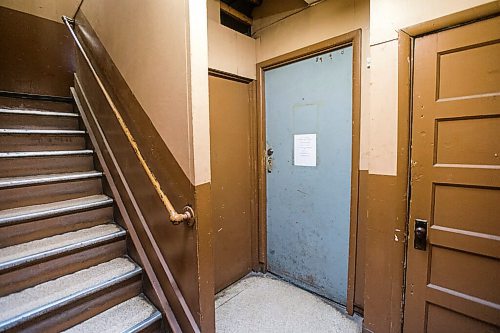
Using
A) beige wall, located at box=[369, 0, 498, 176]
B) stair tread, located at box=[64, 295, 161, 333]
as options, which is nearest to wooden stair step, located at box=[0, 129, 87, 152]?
stair tread, located at box=[64, 295, 161, 333]

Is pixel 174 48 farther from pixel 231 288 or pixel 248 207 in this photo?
pixel 231 288

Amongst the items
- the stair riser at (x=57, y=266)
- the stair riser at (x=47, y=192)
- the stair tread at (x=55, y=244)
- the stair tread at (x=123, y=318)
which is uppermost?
the stair riser at (x=47, y=192)

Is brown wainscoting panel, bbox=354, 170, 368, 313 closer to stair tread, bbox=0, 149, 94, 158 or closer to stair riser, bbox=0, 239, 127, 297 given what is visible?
stair riser, bbox=0, 239, 127, 297

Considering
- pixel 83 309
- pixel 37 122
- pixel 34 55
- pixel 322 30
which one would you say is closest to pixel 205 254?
pixel 83 309

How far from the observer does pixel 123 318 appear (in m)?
1.42

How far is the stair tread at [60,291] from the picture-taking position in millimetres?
1192

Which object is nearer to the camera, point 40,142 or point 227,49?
point 40,142

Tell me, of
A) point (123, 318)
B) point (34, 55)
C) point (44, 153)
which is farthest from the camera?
point (34, 55)

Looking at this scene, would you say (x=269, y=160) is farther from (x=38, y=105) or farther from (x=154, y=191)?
(x=38, y=105)

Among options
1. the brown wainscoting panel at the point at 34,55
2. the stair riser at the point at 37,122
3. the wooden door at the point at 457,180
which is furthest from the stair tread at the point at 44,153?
the wooden door at the point at 457,180

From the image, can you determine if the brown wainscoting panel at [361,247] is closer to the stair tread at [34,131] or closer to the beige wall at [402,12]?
the beige wall at [402,12]

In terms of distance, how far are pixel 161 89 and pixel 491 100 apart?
67.1 inches

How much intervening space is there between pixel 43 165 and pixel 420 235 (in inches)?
103

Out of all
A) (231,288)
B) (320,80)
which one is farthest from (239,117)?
(231,288)
